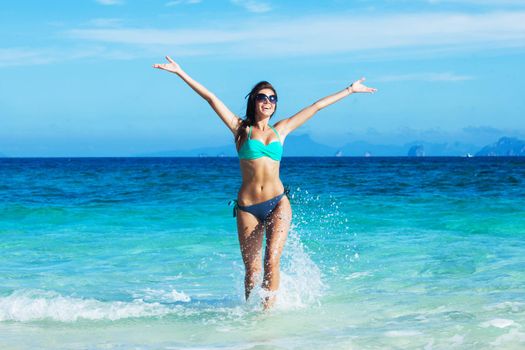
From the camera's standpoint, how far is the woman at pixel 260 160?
6457 millimetres

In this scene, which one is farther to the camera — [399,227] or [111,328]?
[399,227]

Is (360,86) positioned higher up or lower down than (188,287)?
higher up

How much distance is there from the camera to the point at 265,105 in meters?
6.44

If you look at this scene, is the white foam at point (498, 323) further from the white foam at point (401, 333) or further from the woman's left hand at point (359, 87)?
the woman's left hand at point (359, 87)

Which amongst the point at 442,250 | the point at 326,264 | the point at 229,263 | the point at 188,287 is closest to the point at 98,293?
the point at 188,287

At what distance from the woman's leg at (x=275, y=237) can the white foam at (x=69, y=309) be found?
1164 mm

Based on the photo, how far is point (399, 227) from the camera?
15.1 metres

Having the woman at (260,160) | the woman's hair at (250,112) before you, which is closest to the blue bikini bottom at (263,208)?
the woman at (260,160)

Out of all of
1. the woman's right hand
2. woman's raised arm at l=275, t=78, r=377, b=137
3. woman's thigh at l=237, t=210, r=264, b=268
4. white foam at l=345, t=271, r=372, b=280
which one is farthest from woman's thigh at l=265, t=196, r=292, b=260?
white foam at l=345, t=271, r=372, b=280

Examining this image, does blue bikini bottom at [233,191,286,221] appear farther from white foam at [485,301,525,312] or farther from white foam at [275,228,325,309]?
white foam at [485,301,525,312]

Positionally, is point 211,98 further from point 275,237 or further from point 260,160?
point 275,237

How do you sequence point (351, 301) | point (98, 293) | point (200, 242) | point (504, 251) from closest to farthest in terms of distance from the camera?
point (351, 301) < point (98, 293) < point (504, 251) < point (200, 242)

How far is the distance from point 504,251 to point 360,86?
5.37m

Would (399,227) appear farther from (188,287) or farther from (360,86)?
(360,86)
